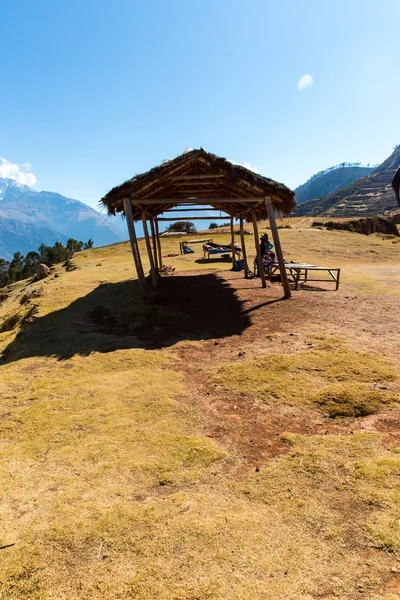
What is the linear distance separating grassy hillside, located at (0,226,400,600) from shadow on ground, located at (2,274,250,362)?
0.11 metres

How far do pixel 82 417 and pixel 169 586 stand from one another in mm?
2757

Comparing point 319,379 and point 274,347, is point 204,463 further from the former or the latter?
point 274,347

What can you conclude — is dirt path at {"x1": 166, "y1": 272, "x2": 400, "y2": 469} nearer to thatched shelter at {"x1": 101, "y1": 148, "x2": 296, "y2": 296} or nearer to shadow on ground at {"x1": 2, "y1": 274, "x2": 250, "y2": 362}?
shadow on ground at {"x1": 2, "y1": 274, "x2": 250, "y2": 362}

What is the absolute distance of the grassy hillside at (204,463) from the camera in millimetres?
2412

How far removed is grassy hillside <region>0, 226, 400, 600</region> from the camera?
241 centimetres

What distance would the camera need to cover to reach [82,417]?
4.67 m

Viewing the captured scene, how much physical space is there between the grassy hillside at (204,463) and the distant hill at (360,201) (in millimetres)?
105947

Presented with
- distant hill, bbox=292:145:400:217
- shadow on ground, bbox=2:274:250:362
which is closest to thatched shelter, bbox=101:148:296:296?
shadow on ground, bbox=2:274:250:362

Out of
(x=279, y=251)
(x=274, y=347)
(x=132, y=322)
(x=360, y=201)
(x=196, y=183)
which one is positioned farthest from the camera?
(x=360, y=201)

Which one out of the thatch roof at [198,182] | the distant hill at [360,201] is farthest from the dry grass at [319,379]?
the distant hill at [360,201]

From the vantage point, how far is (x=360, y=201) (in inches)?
4843

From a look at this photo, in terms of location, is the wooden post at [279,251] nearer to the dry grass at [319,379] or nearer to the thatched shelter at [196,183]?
the thatched shelter at [196,183]

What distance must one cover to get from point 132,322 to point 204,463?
6503mm

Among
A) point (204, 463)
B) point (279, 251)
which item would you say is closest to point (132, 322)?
point (279, 251)
